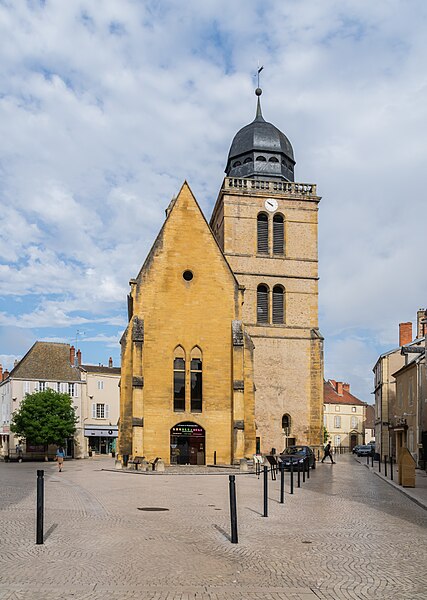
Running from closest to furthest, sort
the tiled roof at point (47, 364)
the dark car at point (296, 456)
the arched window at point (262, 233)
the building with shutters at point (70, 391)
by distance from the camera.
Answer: the dark car at point (296, 456) < the arched window at point (262, 233) < the building with shutters at point (70, 391) < the tiled roof at point (47, 364)

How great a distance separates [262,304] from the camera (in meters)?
46.4

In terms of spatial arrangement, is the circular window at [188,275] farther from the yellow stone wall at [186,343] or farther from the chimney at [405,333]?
the chimney at [405,333]

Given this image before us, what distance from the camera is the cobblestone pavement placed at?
8.01 m

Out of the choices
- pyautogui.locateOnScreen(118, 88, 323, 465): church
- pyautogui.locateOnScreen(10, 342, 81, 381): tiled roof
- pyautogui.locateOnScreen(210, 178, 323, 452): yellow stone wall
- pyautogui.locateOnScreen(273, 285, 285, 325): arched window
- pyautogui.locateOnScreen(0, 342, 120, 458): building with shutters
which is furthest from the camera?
pyautogui.locateOnScreen(10, 342, 81, 381): tiled roof

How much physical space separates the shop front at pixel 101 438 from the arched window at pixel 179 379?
93.8 ft

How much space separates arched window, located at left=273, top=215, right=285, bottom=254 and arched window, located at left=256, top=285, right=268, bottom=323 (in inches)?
108

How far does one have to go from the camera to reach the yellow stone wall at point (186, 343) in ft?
119

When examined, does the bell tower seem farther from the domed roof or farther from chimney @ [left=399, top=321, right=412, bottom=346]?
chimney @ [left=399, top=321, right=412, bottom=346]

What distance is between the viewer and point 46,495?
19109 millimetres

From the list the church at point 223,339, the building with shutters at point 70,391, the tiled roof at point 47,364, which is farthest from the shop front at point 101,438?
the church at point 223,339

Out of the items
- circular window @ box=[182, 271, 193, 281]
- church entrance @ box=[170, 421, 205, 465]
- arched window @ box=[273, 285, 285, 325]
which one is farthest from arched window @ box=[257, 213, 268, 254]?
church entrance @ box=[170, 421, 205, 465]

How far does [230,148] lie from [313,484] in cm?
3306

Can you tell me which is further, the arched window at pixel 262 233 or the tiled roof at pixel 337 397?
the tiled roof at pixel 337 397

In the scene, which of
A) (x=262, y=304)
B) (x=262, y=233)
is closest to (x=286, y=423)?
(x=262, y=304)
